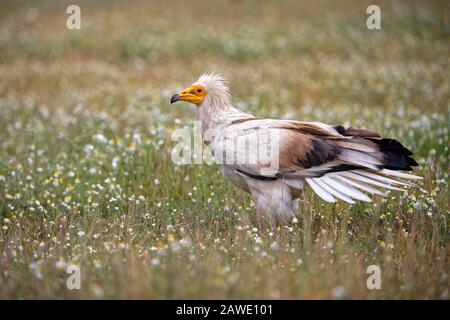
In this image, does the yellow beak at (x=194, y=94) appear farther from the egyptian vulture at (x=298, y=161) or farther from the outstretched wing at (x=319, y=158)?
the outstretched wing at (x=319, y=158)

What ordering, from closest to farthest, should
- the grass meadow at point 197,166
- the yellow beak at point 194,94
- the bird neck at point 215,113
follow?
the grass meadow at point 197,166 → the bird neck at point 215,113 → the yellow beak at point 194,94

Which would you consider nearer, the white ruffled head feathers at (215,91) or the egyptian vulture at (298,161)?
the egyptian vulture at (298,161)

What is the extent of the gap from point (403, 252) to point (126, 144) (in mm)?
4539

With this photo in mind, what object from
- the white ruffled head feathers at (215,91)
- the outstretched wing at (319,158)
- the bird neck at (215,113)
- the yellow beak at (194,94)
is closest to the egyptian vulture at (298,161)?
the outstretched wing at (319,158)

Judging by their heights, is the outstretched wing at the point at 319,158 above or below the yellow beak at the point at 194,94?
below

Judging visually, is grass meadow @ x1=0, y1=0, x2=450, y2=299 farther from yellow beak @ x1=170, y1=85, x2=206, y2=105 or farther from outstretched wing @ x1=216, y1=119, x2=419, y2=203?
yellow beak @ x1=170, y1=85, x2=206, y2=105

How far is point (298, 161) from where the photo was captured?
5.00m

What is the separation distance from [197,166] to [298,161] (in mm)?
2082

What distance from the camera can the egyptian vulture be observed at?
16.0 feet

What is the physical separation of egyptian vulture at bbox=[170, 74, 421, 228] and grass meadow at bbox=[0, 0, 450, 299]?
254 mm

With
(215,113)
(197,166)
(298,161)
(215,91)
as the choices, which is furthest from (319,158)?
(197,166)

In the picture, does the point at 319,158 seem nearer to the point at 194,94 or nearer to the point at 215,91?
the point at 215,91

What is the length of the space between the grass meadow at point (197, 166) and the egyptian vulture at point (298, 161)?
0.83 ft

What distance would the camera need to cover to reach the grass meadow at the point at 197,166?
384cm
